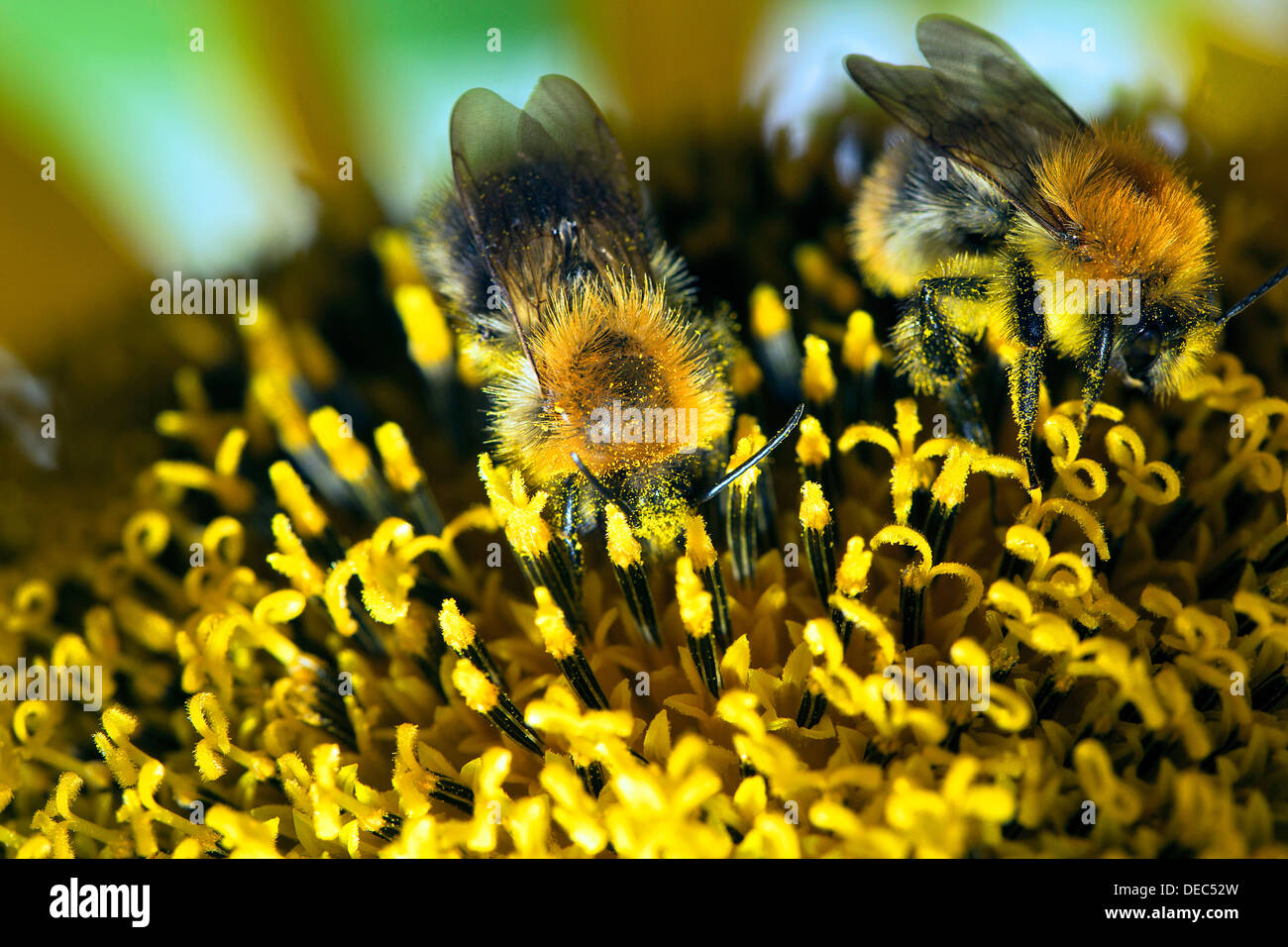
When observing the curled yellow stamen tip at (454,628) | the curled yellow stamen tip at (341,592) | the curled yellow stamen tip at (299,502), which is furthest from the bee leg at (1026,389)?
the curled yellow stamen tip at (299,502)

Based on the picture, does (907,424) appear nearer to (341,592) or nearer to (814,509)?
(814,509)

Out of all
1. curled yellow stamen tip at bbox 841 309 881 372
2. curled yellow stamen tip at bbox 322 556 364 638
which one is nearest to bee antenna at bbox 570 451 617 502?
curled yellow stamen tip at bbox 322 556 364 638

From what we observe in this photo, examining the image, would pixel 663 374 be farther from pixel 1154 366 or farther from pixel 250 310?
pixel 250 310

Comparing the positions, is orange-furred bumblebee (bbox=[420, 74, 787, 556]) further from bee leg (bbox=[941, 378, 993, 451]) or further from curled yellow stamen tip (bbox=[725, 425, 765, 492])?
bee leg (bbox=[941, 378, 993, 451])

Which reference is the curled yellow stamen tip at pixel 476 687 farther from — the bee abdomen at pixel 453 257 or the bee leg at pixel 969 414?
the bee leg at pixel 969 414

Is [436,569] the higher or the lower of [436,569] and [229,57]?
the lower
